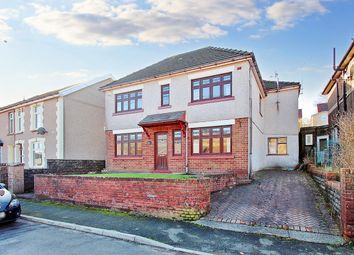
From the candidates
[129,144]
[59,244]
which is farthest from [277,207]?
[129,144]

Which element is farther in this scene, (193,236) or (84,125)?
(84,125)

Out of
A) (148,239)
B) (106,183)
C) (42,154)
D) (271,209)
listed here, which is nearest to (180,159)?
(106,183)

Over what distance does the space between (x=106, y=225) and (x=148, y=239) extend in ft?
6.26

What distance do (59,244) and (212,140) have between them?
962cm

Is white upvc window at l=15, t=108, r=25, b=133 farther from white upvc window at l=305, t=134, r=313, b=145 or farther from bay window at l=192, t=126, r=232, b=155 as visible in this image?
white upvc window at l=305, t=134, r=313, b=145

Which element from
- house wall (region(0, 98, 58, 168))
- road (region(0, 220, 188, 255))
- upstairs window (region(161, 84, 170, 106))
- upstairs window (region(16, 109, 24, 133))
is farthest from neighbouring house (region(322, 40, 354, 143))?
upstairs window (region(16, 109, 24, 133))

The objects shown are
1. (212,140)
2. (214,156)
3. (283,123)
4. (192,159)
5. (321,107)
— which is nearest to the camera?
(214,156)

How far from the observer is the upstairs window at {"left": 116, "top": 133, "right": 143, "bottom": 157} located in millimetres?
17422

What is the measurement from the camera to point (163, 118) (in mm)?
15336

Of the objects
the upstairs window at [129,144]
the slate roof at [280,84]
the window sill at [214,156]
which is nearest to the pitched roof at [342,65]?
the slate roof at [280,84]

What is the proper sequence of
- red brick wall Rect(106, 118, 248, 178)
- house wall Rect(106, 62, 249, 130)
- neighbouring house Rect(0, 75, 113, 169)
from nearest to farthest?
red brick wall Rect(106, 118, 248, 178) < house wall Rect(106, 62, 249, 130) < neighbouring house Rect(0, 75, 113, 169)

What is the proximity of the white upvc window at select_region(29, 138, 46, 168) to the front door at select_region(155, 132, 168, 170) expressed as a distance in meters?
8.68

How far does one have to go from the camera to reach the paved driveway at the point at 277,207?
706 centimetres

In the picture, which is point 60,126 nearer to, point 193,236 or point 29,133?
point 29,133
